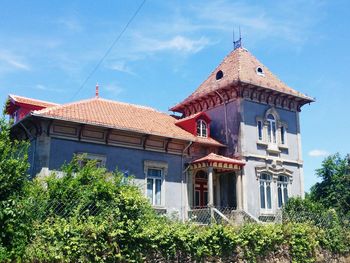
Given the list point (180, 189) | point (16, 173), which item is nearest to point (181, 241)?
point (16, 173)

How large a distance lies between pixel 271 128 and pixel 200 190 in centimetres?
540

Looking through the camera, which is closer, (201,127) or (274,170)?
(201,127)

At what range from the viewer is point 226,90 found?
2211 cm

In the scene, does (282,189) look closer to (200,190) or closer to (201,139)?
(200,190)

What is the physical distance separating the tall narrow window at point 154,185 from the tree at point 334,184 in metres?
11.7

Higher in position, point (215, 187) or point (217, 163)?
point (217, 163)

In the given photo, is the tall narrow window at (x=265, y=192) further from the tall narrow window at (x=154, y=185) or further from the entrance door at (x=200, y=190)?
the tall narrow window at (x=154, y=185)

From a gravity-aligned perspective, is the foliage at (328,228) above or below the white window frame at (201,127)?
below

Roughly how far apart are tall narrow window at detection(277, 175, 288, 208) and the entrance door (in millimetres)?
4138

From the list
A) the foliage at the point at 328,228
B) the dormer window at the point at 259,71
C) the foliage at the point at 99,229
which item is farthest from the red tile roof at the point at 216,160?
the dormer window at the point at 259,71

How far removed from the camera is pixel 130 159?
18672mm

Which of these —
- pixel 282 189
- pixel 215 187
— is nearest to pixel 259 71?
pixel 282 189

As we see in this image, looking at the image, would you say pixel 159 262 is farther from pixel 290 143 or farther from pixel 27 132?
pixel 290 143

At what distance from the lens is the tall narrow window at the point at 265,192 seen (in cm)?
2127
